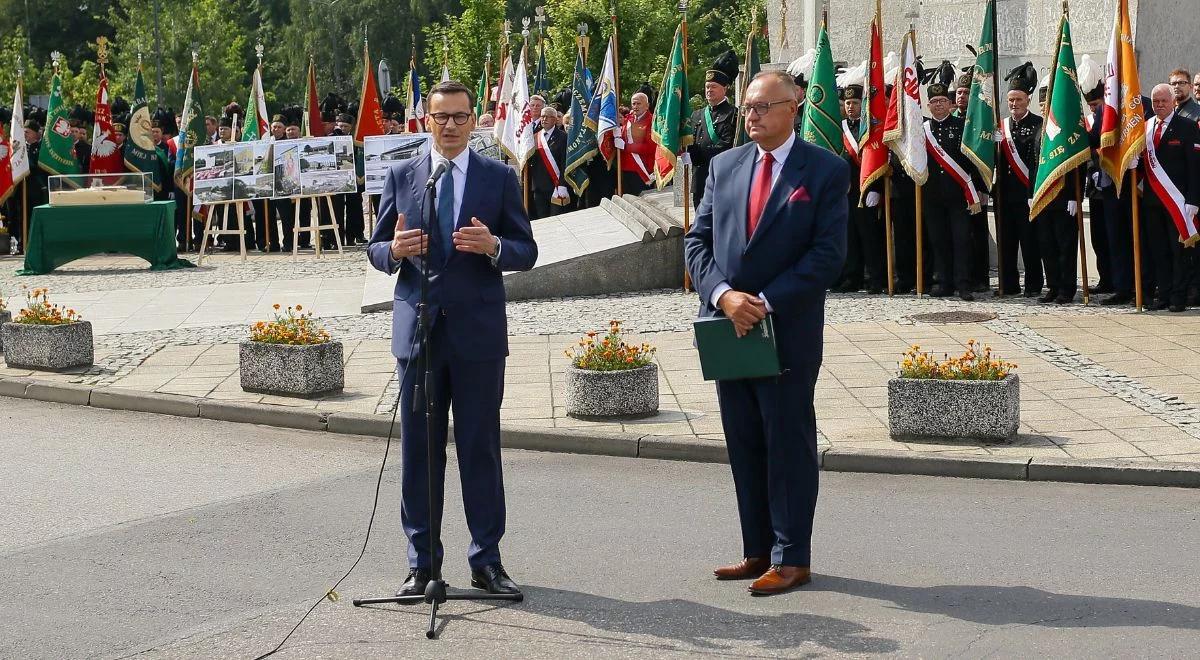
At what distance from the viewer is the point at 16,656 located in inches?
226

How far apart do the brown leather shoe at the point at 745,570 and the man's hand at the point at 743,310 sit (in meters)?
1.00

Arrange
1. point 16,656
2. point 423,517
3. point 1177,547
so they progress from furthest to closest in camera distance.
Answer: point 1177,547
point 423,517
point 16,656

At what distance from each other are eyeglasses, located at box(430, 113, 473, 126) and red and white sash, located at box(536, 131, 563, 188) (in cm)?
1557

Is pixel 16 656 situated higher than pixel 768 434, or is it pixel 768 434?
pixel 768 434

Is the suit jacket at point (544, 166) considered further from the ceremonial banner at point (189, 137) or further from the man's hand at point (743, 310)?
the man's hand at point (743, 310)

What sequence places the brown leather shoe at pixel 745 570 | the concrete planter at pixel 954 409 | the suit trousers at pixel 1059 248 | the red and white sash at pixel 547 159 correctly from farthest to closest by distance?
1. the red and white sash at pixel 547 159
2. the suit trousers at pixel 1059 248
3. the concrete planter at pixel 954 409
4. the brown leather shoe at pixel 745 570

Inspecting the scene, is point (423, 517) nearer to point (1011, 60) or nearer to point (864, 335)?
point (864, 335)

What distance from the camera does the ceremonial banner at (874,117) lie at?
51.8 ft

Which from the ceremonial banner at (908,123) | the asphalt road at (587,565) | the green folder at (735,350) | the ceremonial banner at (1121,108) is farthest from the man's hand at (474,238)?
the ceremonial banner at (908,123)

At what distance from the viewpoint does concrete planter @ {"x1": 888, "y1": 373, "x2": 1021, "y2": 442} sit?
29.8ft

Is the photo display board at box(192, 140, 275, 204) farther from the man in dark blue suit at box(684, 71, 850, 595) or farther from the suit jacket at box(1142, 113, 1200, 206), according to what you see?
the man in dark blue suit at box(684, 71, 850, 595)

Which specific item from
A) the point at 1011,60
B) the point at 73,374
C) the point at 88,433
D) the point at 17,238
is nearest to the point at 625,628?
the point at 88,433

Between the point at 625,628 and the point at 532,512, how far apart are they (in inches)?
83.3

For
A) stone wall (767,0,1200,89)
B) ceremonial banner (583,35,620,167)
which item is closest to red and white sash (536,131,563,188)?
ceremonial banner (583,35,620,167)
